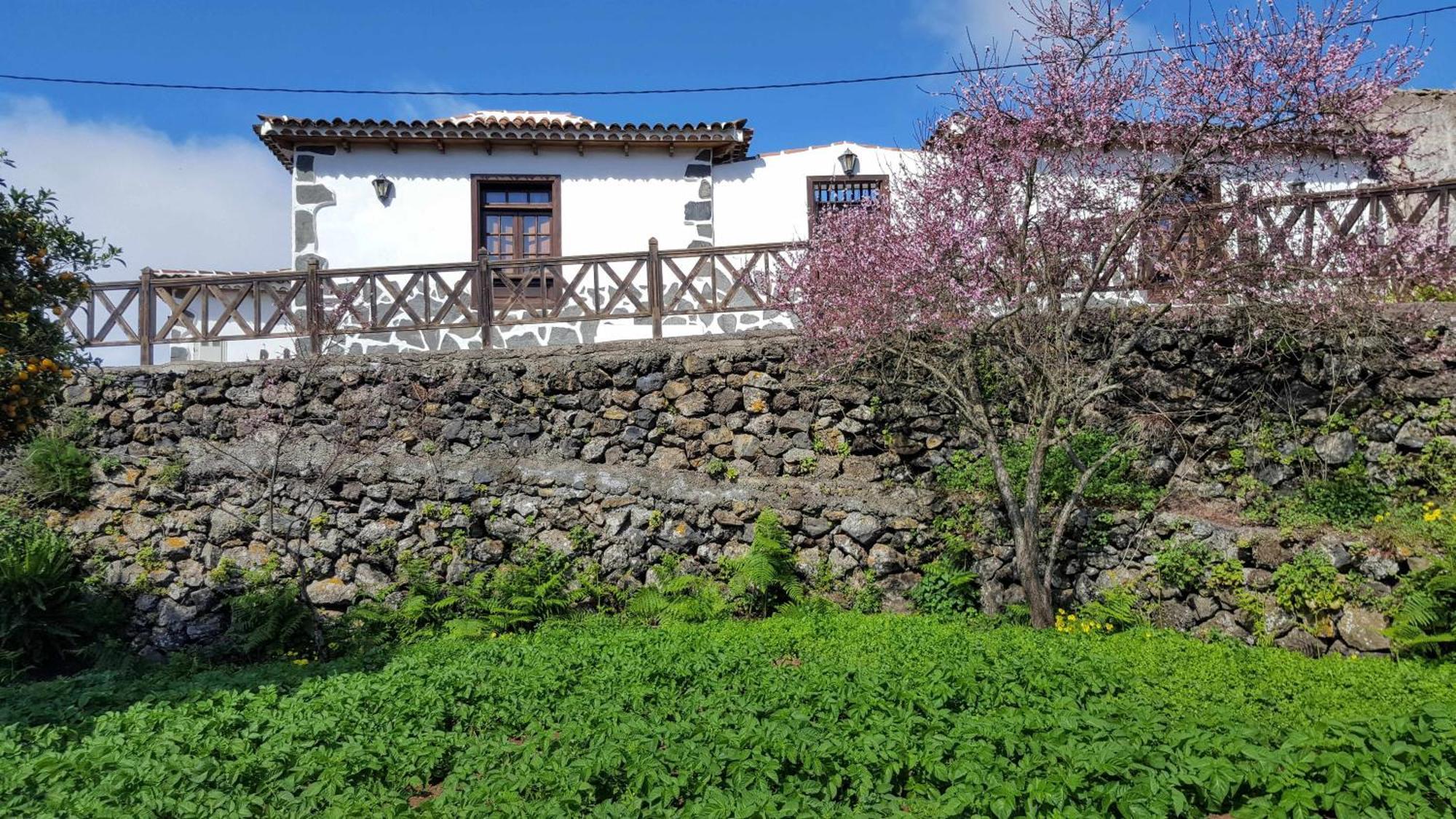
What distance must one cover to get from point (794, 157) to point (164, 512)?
9.68m

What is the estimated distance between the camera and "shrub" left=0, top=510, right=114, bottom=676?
26.5 feet

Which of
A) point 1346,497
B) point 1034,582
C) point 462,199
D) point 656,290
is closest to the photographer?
point 1034,582

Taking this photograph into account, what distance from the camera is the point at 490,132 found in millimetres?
13062

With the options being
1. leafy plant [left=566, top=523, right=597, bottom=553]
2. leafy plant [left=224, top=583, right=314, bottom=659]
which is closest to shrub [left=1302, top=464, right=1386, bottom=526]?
leafy plant [left=566, top=523, right=597, bottom=553]

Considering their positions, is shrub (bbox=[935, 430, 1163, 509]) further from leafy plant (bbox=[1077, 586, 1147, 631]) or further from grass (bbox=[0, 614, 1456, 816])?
grass (bbox=[0, 614, 1456, 816])

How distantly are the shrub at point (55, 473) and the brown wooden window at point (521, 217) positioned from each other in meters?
→ 5.82

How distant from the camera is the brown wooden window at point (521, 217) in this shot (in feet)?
45.1

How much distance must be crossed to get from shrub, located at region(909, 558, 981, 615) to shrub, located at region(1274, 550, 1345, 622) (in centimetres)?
238

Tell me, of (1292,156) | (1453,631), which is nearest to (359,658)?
(1453,631)

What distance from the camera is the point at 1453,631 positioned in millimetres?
6184

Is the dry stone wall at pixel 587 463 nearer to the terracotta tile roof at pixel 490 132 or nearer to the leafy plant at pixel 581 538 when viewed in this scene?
the leafy plant at pixel 581 538

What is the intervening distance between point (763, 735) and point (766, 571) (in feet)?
12.7

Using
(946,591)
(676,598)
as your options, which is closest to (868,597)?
(946,591)

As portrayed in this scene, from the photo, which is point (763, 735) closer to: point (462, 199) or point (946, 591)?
point (946, 591)
